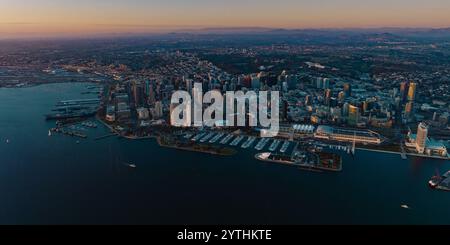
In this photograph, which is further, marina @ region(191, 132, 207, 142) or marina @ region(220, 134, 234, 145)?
marina @ region(191, 132, 207, 142)

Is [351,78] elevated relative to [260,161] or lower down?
elevated

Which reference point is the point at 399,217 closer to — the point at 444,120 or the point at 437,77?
the point at 444,120

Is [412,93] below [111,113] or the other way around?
the other way around

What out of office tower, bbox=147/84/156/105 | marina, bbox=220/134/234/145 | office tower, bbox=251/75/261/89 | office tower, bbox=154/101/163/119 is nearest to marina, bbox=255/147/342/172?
marina, bbox=220/134/234/145

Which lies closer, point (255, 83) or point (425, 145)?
point (425, 145)

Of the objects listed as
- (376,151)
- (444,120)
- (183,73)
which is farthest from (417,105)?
(183,73)

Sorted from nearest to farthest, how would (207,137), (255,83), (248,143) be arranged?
(248,143), (207,137), (255,83)

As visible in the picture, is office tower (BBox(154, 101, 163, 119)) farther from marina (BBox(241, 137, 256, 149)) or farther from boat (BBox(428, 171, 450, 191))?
boat (BBox(428, 171, 450, 191))

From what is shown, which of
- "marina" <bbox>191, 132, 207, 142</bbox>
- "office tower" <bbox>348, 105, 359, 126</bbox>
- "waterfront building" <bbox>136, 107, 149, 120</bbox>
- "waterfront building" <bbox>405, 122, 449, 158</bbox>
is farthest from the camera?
"waterfront building" <bbox>136, 107, 149, 120</bbox>

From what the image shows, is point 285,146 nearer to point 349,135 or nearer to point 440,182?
point 349,135

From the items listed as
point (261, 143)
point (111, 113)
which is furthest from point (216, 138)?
point (111, 113)

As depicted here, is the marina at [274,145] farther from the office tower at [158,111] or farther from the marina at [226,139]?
the office tower at [158,111]
